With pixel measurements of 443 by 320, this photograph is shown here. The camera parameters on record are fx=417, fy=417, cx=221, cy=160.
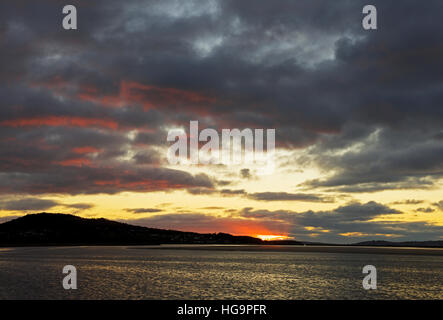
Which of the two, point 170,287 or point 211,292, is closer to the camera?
point 211,292

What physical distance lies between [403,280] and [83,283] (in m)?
61.9

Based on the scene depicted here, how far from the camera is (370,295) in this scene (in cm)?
6197
